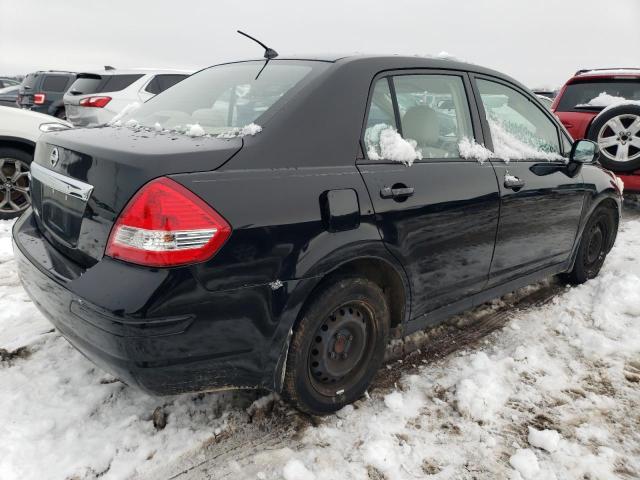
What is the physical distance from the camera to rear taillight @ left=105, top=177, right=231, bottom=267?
1703 millimetres

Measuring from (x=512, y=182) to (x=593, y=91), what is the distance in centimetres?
483

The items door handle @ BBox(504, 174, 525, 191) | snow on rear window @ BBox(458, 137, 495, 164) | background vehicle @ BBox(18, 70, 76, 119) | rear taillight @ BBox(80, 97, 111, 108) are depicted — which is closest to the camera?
snow on rear window @ BBox(458, 137, 495, 164)

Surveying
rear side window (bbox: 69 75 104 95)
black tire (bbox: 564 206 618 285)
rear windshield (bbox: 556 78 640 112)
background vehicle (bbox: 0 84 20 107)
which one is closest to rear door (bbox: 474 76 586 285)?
black tire (bbox: 564 206 618 285)

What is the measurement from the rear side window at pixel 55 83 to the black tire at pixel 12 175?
9495mm

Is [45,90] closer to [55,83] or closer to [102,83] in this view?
[55,83]

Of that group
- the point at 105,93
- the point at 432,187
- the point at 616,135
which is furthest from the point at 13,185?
the point at 616,135

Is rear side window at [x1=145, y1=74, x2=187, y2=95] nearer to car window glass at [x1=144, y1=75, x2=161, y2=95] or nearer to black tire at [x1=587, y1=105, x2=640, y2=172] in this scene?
car window glass at [x1=144, y1=75, x2=161, y2=95]

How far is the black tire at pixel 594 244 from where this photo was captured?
405cm

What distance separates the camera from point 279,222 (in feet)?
6.19

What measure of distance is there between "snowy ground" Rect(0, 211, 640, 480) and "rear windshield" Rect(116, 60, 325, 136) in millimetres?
1363

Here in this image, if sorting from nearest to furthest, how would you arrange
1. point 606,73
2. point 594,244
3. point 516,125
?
point 516,125, point 594,244, point 606,73

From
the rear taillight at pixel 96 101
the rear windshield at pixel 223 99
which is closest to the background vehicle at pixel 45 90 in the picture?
the rear taillight at pixel 96 101

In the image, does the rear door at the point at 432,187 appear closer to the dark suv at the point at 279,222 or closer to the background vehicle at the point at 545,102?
the dark suv at the point at 279,222

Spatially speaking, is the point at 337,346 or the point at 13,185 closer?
the point at 337,346
